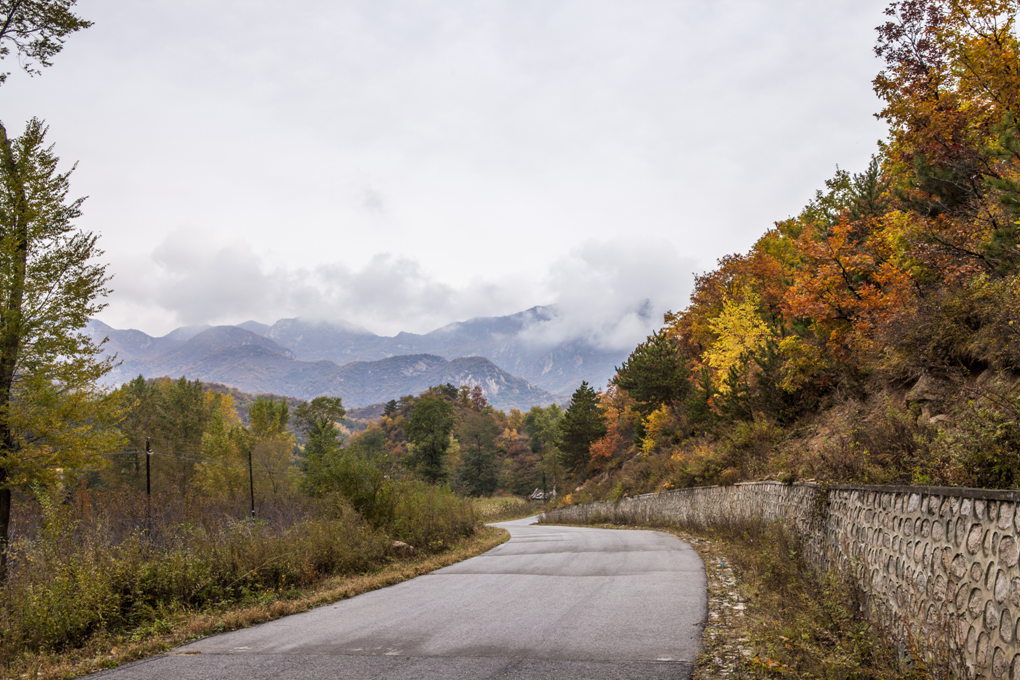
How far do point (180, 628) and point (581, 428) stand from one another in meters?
48.7

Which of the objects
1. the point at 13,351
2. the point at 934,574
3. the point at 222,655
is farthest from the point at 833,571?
the point at 13,351

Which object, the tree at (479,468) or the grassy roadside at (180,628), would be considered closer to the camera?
the grassy roadside at (180,628)

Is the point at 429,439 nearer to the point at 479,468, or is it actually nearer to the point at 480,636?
the point at 479,468

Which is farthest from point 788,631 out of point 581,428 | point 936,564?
point 581,428

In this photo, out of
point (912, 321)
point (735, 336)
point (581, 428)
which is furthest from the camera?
point (581, 428)

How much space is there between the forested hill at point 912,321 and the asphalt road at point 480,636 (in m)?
3.02

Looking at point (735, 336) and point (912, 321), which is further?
point (735, 336)

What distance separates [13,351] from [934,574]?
1472 centimetres

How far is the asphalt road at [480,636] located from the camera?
539cm

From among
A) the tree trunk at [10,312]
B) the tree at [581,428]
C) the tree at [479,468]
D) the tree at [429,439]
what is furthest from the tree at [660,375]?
the tree at [479,468]

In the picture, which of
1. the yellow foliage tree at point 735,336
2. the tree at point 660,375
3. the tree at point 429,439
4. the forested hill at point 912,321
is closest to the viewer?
the forested hill at point 912,321

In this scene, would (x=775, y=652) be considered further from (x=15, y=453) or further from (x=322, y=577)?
(x=15, y=453)

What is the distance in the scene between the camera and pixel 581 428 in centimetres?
5488

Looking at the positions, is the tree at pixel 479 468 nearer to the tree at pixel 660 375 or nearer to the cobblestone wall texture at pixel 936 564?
the tree at pixel 660 375
